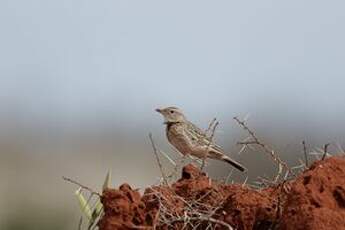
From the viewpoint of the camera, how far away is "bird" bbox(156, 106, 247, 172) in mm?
10289

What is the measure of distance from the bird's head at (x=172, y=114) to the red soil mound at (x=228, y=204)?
4973 millimetres

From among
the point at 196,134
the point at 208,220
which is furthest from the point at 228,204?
the point at 196,134

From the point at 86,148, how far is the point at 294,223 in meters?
23.0

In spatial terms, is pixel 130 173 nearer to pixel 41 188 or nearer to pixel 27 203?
pixel 41 188

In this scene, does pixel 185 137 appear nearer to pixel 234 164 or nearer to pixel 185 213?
pixel 234 164

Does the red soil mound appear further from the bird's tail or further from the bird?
the bird's tail

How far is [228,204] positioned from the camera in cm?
650

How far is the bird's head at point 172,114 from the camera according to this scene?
11.8 meters

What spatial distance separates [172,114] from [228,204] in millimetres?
5486

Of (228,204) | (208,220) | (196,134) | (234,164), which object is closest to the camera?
(208,220)

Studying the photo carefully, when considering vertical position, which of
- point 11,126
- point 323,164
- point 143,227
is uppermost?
point 323,164

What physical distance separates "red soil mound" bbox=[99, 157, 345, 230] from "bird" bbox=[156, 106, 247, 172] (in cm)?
338

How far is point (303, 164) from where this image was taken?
708 cm

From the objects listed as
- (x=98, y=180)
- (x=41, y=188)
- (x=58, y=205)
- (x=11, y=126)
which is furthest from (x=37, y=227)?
(x=11, y=126)
